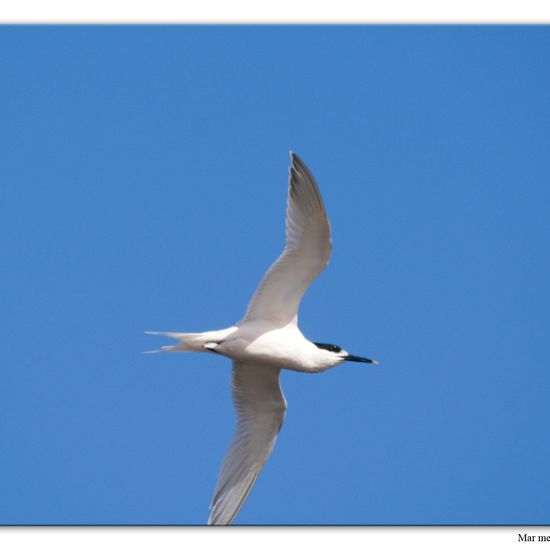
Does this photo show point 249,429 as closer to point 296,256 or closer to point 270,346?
point 270,346

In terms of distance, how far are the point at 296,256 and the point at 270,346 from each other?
36.4 inches

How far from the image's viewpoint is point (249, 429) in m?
11.0

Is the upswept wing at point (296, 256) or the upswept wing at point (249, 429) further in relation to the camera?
the upswept wing at point (249, 429)

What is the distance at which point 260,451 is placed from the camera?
35.9ft

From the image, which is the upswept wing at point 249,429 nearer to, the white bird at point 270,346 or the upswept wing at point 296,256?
the white bird at point 270,346

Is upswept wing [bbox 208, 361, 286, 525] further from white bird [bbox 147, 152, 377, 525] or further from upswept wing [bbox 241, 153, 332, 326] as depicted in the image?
upswept wing [bbox 241, 153, 332, 326]

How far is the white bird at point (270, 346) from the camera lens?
980 centimetres

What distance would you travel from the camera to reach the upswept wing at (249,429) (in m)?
10.7

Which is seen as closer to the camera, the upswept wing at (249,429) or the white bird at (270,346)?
the white bird at (270,346)

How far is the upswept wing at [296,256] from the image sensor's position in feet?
31.9

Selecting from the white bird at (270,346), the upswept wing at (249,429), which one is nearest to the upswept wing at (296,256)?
the white bird at (270,346)

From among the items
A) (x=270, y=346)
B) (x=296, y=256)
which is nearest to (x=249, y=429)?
(x=270, y=346)

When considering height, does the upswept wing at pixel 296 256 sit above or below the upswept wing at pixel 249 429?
above
